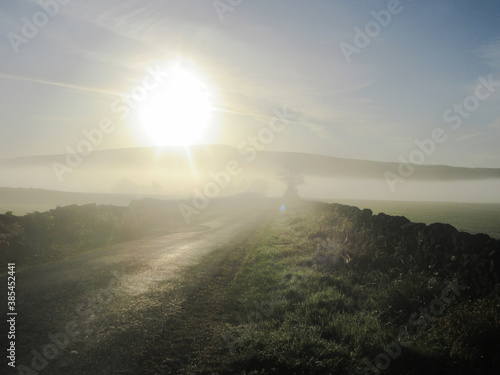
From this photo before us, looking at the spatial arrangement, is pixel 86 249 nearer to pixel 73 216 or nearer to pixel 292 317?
pixel 73 216

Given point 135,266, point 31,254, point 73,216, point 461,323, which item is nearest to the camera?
point 461,323

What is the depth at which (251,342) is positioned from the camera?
6.06 meters

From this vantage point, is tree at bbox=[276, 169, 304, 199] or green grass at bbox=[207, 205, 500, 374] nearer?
green grass at bbox=[207, 205, 500, 374]

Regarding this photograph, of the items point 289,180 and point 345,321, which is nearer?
point 345,321

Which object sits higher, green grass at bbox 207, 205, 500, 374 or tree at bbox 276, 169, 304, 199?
tree at bbox 276, 169, 304, 199

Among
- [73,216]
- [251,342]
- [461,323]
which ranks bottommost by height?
[251,342]

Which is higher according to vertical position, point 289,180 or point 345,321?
point 289,180

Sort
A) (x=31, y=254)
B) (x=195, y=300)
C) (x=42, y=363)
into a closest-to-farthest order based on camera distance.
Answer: (x=42, y=363) < (x=195, y=300) < (x=31, y=254)

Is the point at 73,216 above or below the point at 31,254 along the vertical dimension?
above

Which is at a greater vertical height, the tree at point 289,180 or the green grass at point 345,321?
the tree at point 289,180

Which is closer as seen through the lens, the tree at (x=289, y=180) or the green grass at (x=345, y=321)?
the green grass at (x=345, y=321)

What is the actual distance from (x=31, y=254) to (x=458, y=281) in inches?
624

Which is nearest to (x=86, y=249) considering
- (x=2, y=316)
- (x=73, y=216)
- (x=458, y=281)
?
(x=73, y=216)

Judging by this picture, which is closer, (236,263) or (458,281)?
(458,281)
